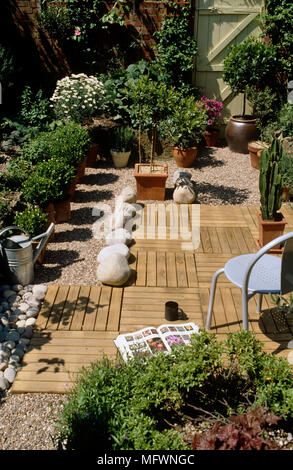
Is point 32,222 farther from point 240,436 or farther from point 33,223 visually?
point 240,436

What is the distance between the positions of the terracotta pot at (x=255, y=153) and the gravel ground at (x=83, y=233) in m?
0.14

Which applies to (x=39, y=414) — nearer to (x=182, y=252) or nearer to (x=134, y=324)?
(x=134, y=324)

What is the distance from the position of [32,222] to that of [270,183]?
2.68m

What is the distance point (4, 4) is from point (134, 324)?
7.70 meters

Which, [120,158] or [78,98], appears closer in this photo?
[78,98]

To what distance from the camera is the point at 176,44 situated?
8.70 m

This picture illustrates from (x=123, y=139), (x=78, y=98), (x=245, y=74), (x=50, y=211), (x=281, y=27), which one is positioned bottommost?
(x=50, y=211)

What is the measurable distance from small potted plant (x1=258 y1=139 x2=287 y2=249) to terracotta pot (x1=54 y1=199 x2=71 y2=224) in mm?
2505

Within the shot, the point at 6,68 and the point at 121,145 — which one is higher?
the point at 6,68

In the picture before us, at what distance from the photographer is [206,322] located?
4.12 m

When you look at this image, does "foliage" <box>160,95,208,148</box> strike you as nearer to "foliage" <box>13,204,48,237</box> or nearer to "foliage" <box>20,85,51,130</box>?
"foliage" <box>20,85,51,130</box>

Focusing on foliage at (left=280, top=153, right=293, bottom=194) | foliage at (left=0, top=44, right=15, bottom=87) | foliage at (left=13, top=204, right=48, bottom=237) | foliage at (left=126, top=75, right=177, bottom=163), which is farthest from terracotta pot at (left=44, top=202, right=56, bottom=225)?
foliage at (left=0, top=44, right=15, bottom=87)

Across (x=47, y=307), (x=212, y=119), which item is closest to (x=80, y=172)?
(x=212, y=119)
